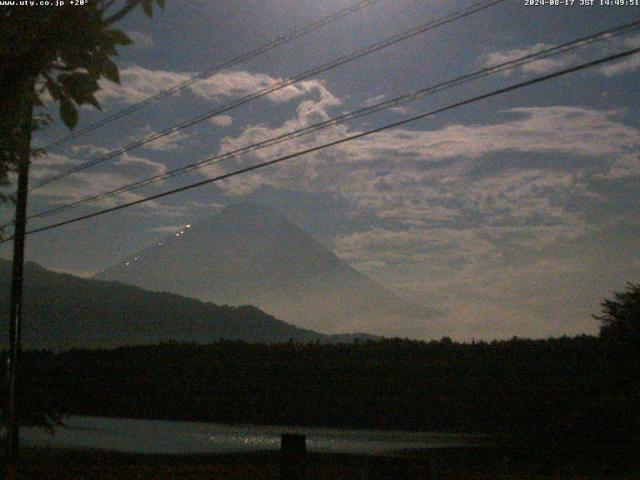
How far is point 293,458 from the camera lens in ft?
17.2

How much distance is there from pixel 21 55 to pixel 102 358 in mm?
63370

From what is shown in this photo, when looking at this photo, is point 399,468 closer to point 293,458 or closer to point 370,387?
point 293,458

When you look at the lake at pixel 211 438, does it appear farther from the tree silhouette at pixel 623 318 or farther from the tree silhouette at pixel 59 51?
the tree silhouette at pixel 59 51

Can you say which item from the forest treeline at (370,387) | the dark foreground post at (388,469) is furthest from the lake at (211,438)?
the dark foreground post at (388,469)

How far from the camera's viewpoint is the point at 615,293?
72.6 ft

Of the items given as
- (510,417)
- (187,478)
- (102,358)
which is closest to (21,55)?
(187,478)

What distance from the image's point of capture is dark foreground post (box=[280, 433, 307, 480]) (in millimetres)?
5227

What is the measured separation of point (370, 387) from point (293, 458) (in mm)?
45359

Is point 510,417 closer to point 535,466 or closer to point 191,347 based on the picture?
point 535,466

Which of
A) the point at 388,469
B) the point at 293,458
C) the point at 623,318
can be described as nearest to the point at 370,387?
the point at 623,318

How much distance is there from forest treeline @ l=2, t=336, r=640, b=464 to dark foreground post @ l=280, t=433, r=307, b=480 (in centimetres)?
2841

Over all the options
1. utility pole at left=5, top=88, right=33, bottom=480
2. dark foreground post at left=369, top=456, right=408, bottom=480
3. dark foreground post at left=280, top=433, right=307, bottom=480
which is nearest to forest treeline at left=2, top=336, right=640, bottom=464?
utility pole at left=5, top=88, right=33, bottom=480

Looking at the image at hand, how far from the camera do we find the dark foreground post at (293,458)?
17.1 ft

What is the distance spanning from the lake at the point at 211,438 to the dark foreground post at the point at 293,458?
20729 millimetres
